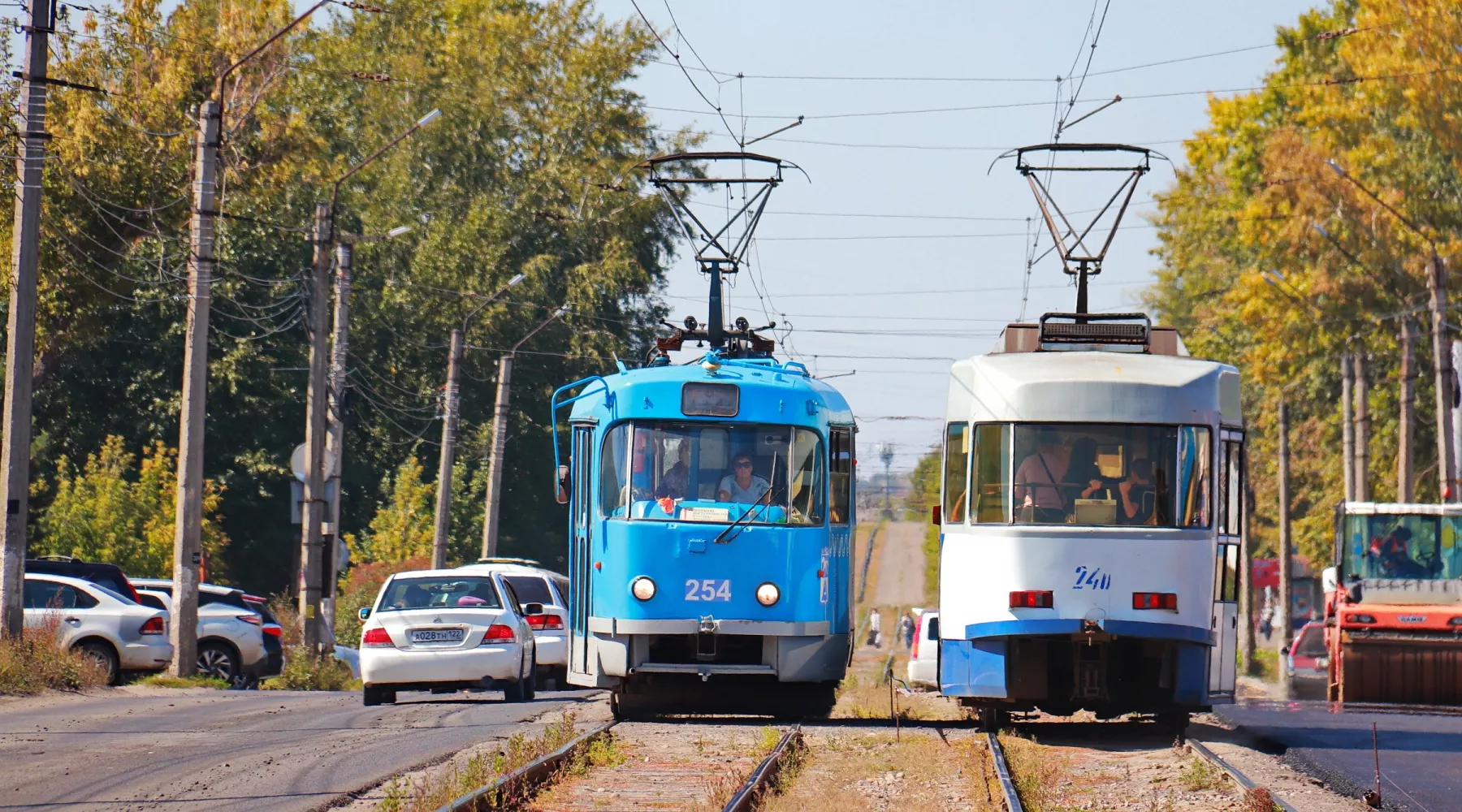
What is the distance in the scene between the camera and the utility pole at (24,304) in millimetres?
23891

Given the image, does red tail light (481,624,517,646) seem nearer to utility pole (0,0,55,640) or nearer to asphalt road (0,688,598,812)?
asphalt road (0,688,598,812)

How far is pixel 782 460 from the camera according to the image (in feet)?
58.9

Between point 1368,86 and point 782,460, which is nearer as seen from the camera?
point 782,460

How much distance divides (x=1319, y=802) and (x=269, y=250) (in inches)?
1717

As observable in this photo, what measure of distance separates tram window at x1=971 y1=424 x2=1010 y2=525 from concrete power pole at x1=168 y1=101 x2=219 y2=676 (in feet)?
44.8

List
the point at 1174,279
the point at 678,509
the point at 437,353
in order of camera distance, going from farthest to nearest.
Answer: the point at 1174,279 → the point at 437,353 → the point at 678,509

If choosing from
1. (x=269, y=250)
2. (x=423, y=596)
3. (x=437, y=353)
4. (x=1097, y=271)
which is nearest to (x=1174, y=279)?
(x=437, y=353)

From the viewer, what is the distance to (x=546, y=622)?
87.4 feet

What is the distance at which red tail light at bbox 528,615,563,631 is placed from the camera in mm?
26547

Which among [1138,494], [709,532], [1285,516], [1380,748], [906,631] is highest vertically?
[1285,516]

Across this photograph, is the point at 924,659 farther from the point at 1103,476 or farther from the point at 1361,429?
the point at 1361,429

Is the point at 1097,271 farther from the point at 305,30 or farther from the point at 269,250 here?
the point at 305,30

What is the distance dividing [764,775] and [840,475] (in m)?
5.81

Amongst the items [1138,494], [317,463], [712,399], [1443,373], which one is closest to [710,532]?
[712,399]
